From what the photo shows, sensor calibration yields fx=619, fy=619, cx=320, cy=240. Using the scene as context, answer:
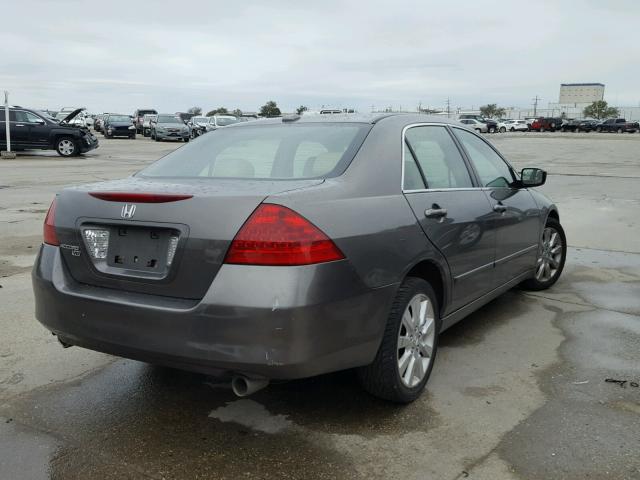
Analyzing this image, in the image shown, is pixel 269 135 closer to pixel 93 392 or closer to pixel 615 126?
pixel 93 392

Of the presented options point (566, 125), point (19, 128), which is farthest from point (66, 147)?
point (566, 125)

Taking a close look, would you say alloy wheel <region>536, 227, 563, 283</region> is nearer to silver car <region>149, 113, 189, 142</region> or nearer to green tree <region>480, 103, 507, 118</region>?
silver car <region>149, 113, 189, 142</region>

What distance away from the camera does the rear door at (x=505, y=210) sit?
14.4 ft

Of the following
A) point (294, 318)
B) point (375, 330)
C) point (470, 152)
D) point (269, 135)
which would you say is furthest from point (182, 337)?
point (470, 152)

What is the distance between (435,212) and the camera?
3533mm

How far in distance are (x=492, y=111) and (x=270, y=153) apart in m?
136

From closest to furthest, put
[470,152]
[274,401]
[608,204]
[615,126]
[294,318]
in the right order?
1. [294,318]
2. [274,401]
3. [470,152]
4. [608,204]
5. [615,126]

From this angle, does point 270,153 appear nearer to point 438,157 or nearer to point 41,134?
point 438,157

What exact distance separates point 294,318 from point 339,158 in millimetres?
1060

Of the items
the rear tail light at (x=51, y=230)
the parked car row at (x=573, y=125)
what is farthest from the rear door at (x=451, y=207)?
the parked car row at (x=573, y=125)

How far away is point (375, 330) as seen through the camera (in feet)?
9.77

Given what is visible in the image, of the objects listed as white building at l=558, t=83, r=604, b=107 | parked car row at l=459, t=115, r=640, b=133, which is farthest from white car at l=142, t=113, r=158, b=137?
white building at l=558, t=83, r=604, b=107

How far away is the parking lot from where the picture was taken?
278cm

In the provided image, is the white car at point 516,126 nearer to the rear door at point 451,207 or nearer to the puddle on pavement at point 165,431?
the rear door at point 451,207
